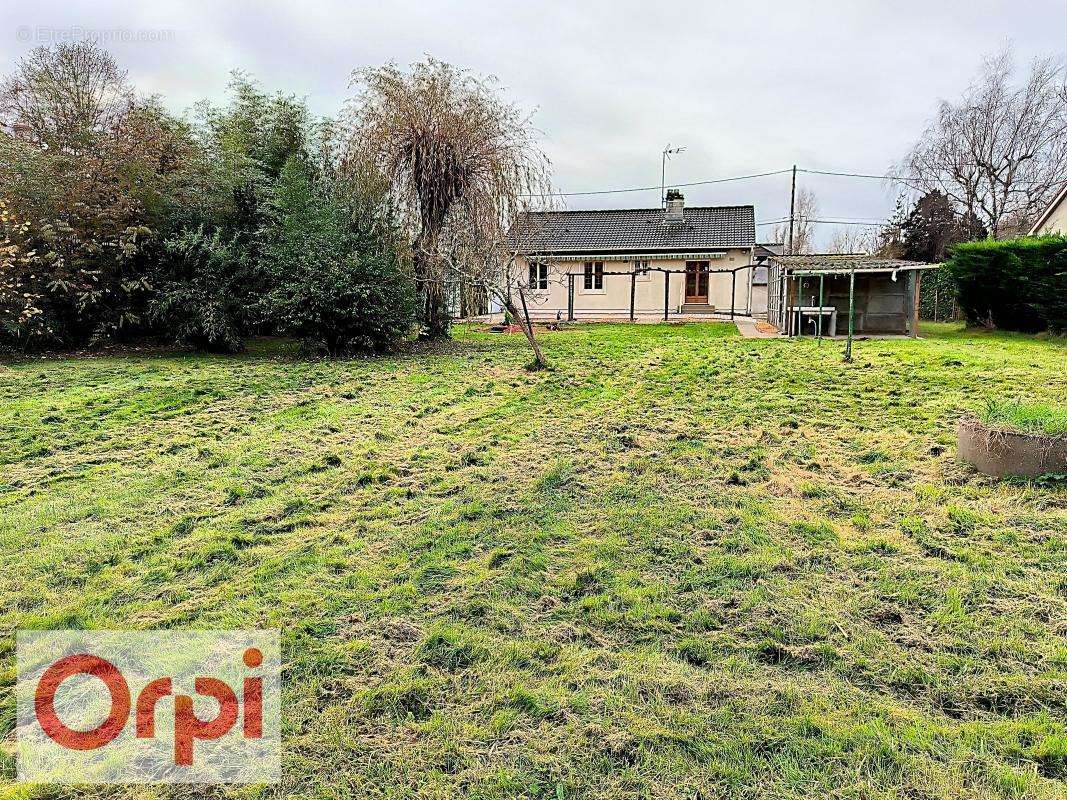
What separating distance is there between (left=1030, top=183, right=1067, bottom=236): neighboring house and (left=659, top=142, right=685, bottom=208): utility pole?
11.1 metres

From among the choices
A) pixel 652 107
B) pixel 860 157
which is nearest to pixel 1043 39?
pixel 860 157

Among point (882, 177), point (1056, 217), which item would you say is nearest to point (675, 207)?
point (1056, 217)

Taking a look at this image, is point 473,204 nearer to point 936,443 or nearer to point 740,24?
point 740,24

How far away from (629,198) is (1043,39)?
17617mm

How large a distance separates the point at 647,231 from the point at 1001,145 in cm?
1575

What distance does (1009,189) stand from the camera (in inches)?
1026

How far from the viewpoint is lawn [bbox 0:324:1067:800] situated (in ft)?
6.56

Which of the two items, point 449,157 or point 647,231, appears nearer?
point 449,157

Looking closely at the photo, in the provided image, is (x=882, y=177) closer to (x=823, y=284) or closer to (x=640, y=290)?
(x=640, y=290)

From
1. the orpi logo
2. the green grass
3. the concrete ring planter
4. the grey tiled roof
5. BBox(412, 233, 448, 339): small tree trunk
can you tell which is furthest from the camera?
the grey tiled roof

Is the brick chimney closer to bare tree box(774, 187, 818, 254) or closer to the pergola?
the pergola

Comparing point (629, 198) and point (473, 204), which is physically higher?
point (629, 198)

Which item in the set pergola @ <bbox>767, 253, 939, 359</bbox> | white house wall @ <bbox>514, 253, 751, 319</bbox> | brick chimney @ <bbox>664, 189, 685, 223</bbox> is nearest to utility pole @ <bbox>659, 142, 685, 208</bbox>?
brick chimney @ <bbox>664, 189, 685, 223</bbox>

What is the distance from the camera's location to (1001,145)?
2592 cm
